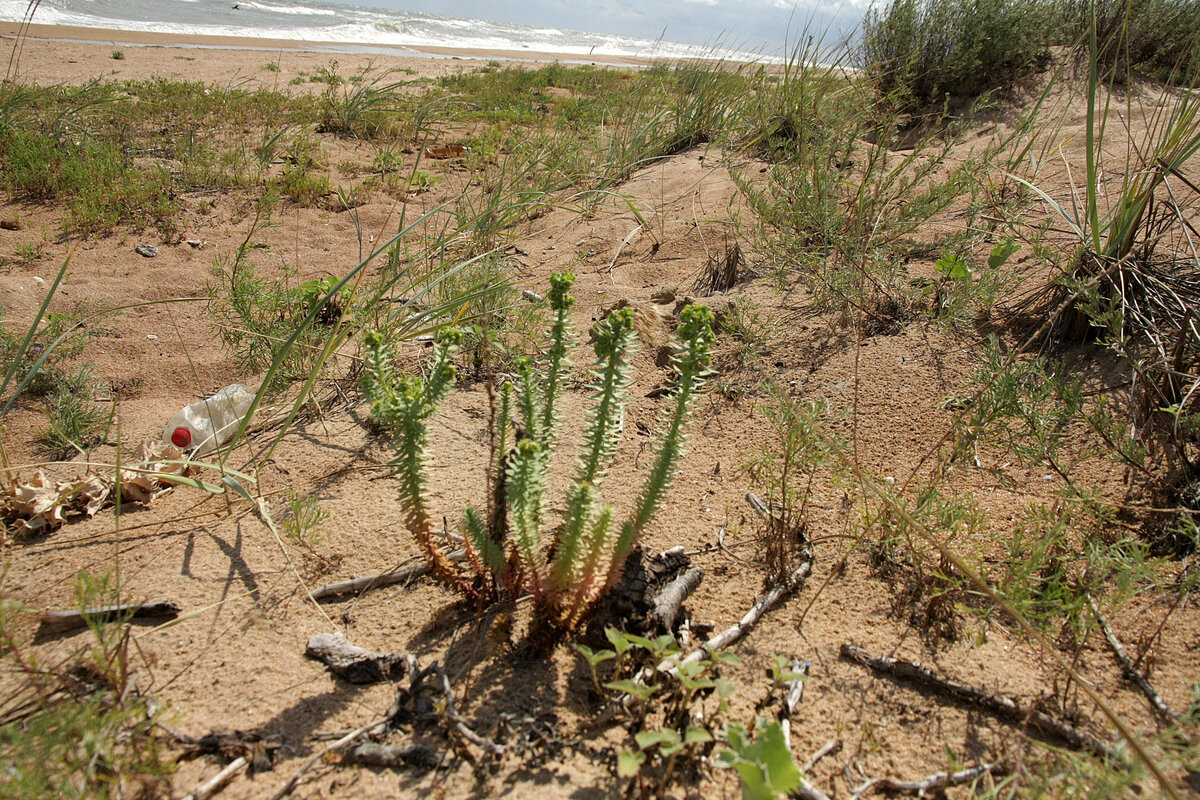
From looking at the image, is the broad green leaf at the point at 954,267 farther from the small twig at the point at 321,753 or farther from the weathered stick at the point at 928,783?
the small twig at the point at 321,753

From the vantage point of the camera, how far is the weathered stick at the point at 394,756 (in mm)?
1425

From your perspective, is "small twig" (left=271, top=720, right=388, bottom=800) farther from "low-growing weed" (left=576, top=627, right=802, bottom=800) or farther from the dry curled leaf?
the dry curled leaf

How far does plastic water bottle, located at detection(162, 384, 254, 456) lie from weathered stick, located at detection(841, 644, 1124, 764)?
93.7 inches

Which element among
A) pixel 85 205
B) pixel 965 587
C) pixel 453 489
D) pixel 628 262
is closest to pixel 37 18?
pixel 85 205

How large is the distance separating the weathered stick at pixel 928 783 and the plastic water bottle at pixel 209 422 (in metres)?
2.43

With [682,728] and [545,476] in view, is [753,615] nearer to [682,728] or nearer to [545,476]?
[682,728]

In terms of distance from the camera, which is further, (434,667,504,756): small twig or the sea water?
the sea water

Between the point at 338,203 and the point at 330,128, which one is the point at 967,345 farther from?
the point at 330,128

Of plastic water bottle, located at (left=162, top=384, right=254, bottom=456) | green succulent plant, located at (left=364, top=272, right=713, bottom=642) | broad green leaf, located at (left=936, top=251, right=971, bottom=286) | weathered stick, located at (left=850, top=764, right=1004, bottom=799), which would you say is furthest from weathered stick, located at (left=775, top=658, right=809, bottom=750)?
plastic water bottle, located at (left=162, top=384, right=254, bottom=456)

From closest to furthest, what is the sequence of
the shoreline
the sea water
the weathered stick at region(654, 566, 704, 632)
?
Answer: the weathered stick at region(654, 566, 704, 632), the shoreline, the sea water

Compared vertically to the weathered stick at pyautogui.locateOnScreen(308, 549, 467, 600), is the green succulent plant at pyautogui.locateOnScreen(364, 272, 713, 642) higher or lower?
higher

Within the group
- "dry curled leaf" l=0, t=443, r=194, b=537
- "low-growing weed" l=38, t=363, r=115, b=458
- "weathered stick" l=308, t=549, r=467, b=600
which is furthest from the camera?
"low-growing weed" l=38, t=363, r=115, b=458

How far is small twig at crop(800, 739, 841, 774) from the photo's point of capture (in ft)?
4.68

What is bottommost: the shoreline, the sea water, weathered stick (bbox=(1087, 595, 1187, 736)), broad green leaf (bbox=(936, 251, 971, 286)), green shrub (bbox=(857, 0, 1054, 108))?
weathered stick (bbox=(1087, 595, 1187, 736))
